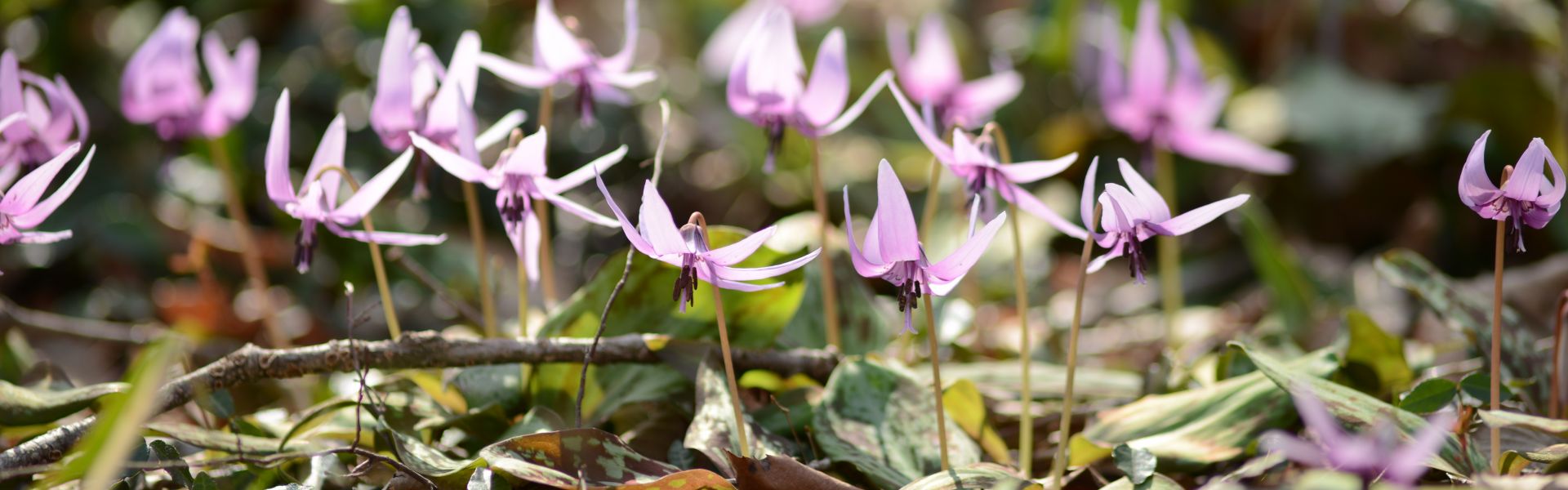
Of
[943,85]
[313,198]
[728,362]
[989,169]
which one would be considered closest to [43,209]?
[313,198]

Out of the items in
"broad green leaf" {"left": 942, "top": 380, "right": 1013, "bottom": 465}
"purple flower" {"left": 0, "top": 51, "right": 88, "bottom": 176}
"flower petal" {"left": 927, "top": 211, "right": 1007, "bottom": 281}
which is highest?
"purple flower" {"left": 0, "top": 51, "right": 88, "bottom": 176}

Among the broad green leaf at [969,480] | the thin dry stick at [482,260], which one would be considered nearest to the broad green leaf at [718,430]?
the broad green leaf at [969,480]

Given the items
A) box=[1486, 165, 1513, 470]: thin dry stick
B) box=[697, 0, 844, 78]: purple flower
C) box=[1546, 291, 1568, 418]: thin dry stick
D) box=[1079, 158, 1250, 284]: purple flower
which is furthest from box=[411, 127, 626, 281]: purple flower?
box=[697, 0, 844, 78]: purple flower

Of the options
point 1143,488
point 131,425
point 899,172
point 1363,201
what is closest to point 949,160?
point 1143,488

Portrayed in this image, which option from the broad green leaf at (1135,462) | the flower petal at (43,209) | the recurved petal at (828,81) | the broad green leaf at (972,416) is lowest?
the broad green leaf at (972,416)

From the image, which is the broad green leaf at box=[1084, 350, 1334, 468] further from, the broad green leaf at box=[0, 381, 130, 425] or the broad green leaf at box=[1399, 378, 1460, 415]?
the broad green leaf at box=[0, 381, 130, 425]

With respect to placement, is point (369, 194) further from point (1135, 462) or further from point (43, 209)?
point (1135, 462)

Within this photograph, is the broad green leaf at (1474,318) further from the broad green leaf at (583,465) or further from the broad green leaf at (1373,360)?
the broad green leaf at (583,465)

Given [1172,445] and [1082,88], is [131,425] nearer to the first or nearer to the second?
[1172,445]
